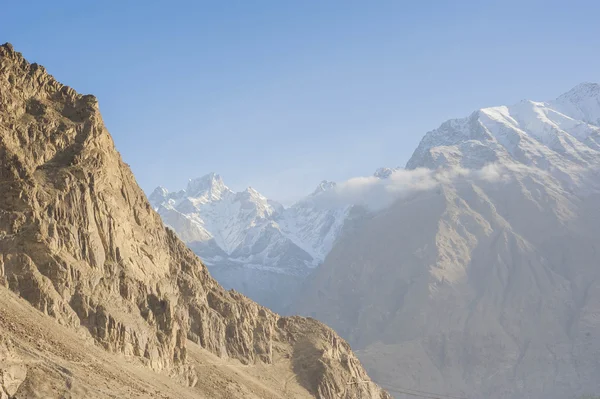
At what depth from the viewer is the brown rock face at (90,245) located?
99188mm

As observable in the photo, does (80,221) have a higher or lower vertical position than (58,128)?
lower

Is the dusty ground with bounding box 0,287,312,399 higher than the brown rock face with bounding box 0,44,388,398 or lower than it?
lower

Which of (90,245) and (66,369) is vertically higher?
(90,245)

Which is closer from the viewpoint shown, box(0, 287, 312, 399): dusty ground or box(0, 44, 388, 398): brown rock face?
box(0, 287, 312, 399): dusty ground

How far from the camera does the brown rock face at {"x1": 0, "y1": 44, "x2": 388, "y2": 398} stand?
99188 mm

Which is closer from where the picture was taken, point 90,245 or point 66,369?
point 66,369

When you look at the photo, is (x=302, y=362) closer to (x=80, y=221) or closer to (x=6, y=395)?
(x=80, y=221)

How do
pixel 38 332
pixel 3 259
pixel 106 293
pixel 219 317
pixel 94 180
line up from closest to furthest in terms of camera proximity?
pixel 38 332 → pixel 3 259 → pixel 106 293 → pixel 94 180 → pixel 219 317

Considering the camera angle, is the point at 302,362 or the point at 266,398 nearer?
the point at 266,398

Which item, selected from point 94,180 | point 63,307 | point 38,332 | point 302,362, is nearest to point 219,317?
point 302,362

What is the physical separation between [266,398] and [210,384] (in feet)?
36.3

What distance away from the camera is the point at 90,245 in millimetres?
107125

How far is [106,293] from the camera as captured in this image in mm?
106188

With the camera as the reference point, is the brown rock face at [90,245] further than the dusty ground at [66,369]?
Yes
